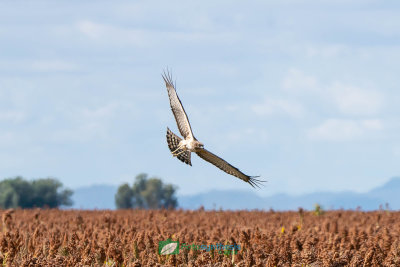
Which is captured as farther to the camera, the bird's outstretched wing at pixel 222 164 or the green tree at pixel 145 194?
the green tree at pixel 145 194

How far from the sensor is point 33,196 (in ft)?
185

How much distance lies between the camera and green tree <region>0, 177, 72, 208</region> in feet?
182

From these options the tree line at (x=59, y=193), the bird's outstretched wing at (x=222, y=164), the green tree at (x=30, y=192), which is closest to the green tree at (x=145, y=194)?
the tree line at (x=59, y=193)

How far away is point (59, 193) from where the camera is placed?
191 feet

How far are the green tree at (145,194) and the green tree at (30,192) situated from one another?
5773 mm

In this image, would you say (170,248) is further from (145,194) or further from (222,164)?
(145,194)

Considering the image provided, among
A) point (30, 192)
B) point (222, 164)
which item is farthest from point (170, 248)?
point (30, 192)

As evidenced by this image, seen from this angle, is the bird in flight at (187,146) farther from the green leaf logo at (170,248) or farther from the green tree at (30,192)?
the green tree at (30,192)

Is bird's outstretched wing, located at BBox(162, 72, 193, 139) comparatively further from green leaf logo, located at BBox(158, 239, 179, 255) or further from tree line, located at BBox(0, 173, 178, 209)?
tree line, located at BBox(0, 173, 178, 209)

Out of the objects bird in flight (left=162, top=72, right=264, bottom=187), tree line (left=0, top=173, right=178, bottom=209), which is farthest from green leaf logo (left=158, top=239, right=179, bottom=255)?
tree line (left=0, top=173, right=178, bottom=209)

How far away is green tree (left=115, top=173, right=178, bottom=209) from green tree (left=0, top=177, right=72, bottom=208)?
5773mm

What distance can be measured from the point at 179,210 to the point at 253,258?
699 inches

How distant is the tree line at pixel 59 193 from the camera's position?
55594 mm

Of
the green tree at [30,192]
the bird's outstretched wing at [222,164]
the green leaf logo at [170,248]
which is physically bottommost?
the green leaf logo at [170,248]
